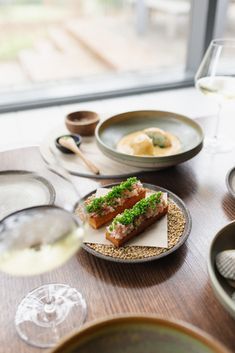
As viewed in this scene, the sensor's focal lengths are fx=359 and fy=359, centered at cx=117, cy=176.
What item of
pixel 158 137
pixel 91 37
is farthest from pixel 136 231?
pixel 91 37

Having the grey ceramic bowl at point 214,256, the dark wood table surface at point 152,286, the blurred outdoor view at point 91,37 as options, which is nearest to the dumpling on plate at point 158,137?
the dark wood table surface at point 152,286

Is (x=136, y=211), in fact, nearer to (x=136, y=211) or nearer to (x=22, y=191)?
(x=136, y=211)

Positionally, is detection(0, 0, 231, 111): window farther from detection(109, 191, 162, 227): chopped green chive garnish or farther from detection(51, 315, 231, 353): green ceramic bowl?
detection(51, 315, 231, 353): green ceramic bowl

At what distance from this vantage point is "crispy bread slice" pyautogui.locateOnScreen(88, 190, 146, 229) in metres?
0.62

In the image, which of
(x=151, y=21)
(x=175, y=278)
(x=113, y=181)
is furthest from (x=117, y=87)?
(x=151, y=21)

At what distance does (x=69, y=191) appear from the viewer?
0.58m

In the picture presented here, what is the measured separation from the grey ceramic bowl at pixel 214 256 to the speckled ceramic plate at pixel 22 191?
0.31 meters

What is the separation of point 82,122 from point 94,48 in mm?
2823

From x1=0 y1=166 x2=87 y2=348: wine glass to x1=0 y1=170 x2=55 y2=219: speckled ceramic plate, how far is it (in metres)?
0.12

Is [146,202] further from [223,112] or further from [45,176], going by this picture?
[223,112]

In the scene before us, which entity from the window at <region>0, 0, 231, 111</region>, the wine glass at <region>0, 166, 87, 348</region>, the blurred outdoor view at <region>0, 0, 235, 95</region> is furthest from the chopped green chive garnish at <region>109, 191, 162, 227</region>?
→ the blurred outdoor view at <region>0, 0, 235, 95</region>

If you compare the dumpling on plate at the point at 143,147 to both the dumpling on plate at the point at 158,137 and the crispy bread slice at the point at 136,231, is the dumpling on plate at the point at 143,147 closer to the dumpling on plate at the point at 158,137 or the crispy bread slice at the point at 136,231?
the dumpling on plate at the point at 158,137

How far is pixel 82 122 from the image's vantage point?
101cm

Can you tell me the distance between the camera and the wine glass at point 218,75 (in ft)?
2.97
